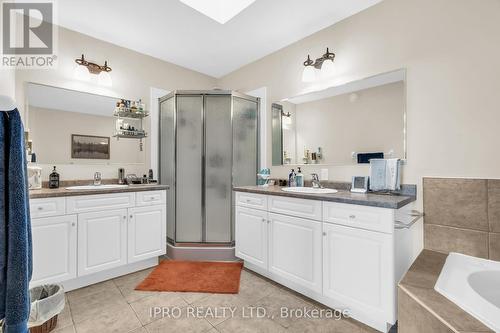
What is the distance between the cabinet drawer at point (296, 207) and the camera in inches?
71.2

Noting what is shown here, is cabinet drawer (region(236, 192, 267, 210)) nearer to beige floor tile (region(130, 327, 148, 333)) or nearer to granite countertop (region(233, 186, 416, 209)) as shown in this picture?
granite countertop (region(233, 186, 416, 209))

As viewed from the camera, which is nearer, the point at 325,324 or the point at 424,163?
the point at 325,324

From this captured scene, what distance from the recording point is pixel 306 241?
Answer: 186 centimetres

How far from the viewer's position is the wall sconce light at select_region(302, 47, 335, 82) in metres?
2.31

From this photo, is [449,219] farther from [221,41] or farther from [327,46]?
[221,41]

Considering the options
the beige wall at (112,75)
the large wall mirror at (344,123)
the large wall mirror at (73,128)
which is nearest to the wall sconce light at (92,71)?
the beige wall at (112,75)

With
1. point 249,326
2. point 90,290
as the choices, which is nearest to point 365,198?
point 249,326

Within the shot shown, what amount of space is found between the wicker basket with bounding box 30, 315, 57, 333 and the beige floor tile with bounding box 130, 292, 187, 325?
477 mm

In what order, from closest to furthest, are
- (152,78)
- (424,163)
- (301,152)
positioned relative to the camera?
(424,163), (301,152), (152,78)

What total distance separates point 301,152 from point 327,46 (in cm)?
113

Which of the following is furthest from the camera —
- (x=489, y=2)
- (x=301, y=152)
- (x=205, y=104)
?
(x=205, y=104)

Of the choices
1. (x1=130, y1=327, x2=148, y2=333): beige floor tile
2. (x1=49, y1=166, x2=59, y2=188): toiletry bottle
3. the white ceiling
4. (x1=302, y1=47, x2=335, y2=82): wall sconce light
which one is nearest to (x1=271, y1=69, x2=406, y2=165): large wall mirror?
(x1=302, y1=47, x2=335, y2=82): wall sconce light

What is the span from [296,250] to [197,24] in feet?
7.94

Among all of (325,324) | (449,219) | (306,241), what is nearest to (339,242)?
(306,241)
